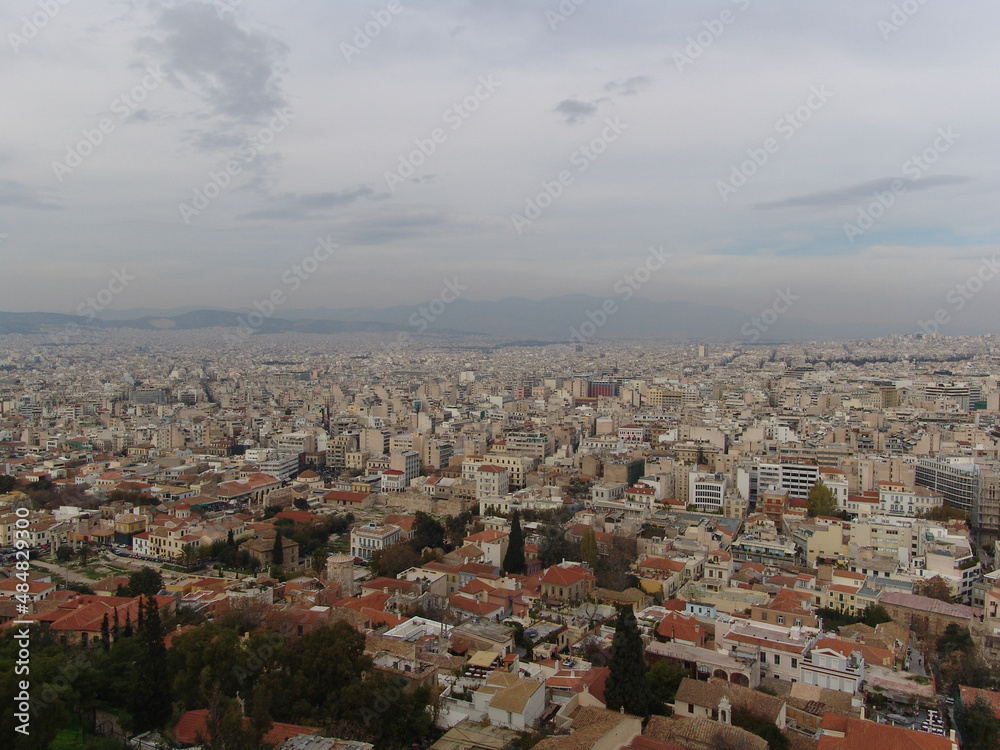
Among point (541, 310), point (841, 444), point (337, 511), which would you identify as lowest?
point (337, 511)

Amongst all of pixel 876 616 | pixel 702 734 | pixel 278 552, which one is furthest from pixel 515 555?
pixel 702 734

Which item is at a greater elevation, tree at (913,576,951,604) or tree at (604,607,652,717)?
tree at (604,607,652,717)

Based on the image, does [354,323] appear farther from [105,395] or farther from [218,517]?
[218,517]

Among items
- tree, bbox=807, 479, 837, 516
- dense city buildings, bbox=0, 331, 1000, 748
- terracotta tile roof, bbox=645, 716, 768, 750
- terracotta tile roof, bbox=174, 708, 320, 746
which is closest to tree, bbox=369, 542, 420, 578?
dense city buildings, bbox=0, 331, 1000, 748

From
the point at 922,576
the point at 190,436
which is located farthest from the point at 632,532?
the point at 190,436

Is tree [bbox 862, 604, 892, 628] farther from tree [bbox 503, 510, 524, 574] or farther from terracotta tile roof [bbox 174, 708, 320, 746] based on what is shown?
terracotta tile roof [bbox 174, 708, 320, 746]

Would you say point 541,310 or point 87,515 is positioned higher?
point 541,310
